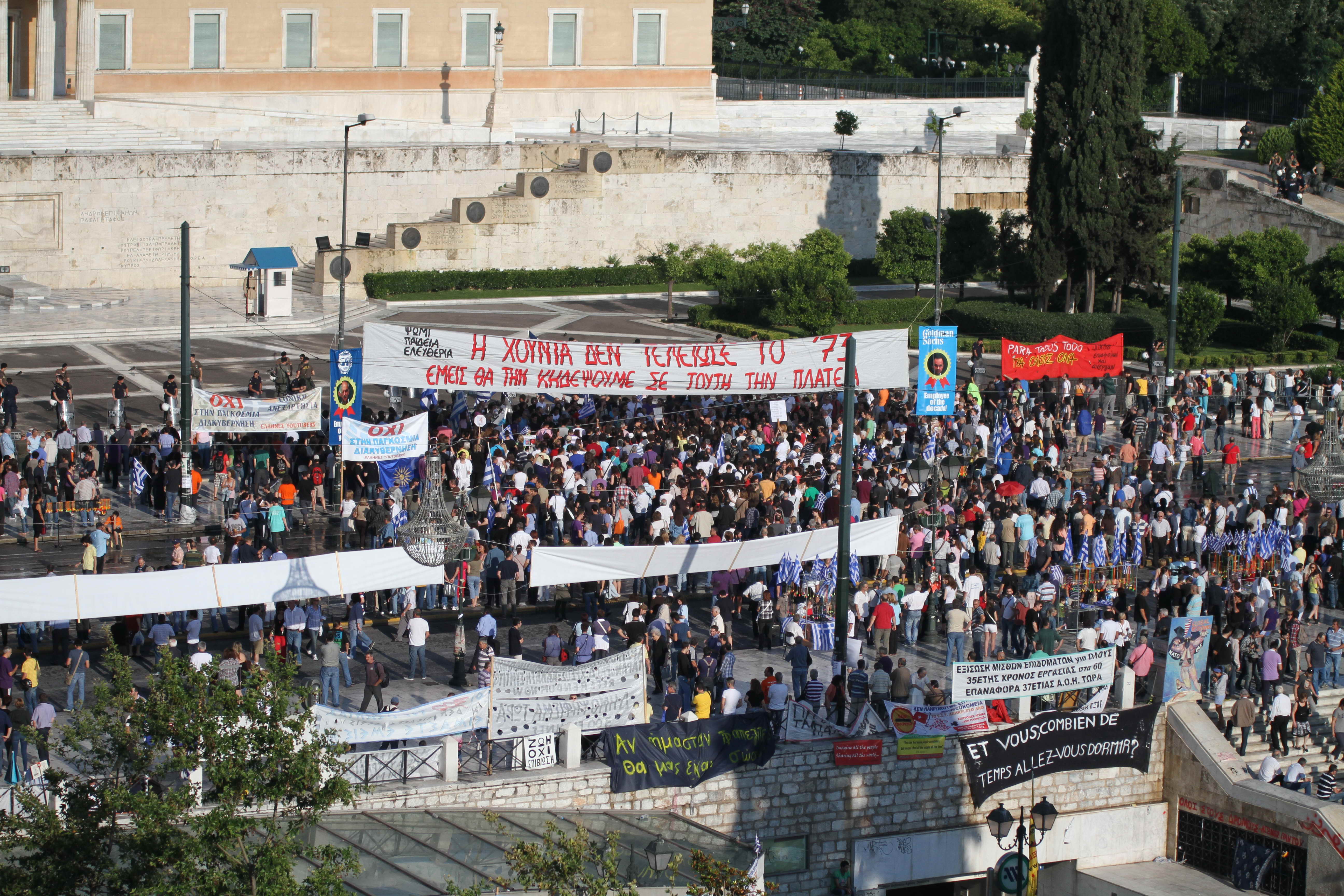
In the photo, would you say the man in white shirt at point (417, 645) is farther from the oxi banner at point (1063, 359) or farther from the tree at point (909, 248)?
the tree at point (909, 248)

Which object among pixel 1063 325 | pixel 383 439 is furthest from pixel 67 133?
pixel 1063 325

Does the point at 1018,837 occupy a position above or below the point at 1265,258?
below

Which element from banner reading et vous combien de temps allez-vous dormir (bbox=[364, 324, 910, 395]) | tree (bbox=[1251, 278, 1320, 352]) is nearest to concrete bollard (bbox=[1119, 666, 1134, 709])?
banner reading et vous combien de temps allez-vous dormir (bbox=[364, 324, 910, 395])

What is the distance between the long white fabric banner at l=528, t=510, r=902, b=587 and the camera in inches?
945

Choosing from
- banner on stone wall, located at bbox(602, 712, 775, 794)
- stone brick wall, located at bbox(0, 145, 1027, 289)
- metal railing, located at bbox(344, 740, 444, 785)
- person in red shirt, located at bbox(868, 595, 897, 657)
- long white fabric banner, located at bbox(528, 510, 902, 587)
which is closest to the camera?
metal railing, located at bbox(344, 740, 444, 785)

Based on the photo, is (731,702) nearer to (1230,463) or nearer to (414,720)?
(414,720)

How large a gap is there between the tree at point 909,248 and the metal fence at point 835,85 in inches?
600

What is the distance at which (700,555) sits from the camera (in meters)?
24.7

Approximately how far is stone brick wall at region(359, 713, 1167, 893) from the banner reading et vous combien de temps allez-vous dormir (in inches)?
305

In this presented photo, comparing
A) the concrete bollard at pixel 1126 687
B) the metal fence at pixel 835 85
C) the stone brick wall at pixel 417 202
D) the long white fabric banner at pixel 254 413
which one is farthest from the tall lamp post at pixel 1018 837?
the metal fence at pixel 835 85

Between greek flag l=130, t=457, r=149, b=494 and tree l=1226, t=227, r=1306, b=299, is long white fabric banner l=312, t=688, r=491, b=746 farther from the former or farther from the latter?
tree l=1226, t=227, r=1306, b=299

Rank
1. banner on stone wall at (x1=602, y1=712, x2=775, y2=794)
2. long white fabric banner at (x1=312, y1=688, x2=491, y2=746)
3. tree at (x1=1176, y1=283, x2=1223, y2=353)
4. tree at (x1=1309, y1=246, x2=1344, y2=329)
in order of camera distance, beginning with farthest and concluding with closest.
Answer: tree at (x1=1309, y1=246, x2=1344, y2=329)
tree at (x1=1176, y1=283, x2=1223, y2=353)
banner on stone wall at (x1=602, y1=712, x2=775, y2=794)
long white fabric banner at (x1=312, y1=688, x2=491, y2=746)

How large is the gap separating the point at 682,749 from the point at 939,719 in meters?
3.66

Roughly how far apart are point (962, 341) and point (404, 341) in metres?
19.3
